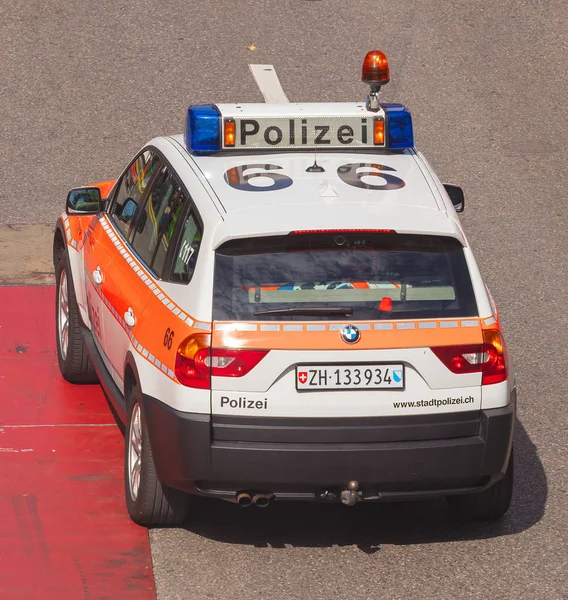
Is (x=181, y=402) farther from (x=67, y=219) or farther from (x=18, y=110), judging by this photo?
(x=18, y=110)

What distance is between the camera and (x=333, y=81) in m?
15.3

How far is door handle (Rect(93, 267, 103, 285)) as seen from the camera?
720cm

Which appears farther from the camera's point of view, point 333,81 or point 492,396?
point 333,81

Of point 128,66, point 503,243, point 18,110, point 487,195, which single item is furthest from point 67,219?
point 128,66

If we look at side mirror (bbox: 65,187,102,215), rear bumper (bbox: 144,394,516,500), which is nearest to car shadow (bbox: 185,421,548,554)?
rear bumper (bbox: 144,394,516,500)

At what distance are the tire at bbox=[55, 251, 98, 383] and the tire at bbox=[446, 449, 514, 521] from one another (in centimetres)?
279

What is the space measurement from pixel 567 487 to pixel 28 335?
408 cm

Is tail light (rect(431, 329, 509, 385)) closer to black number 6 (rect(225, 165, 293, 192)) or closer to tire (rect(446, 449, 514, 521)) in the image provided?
tire (rect(446, 449, 514, 521))

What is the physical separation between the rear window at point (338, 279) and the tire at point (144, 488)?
82 cm

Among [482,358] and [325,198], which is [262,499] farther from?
[325,198]

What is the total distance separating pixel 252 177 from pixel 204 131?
0.50 meters

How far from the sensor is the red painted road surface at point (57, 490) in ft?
19.1

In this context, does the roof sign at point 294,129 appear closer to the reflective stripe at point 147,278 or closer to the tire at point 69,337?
the reflective stripe at point 147,278

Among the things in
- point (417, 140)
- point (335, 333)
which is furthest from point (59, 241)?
point (417, 140)
